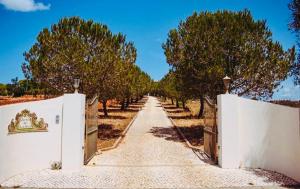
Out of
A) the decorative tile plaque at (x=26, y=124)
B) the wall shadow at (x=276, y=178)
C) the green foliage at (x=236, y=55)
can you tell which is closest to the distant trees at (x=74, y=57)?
the green foliage at (x=236, y=55)

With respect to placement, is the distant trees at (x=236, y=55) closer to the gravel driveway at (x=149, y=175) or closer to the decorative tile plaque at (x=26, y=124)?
the gravel driveway at (x=149, y=175)

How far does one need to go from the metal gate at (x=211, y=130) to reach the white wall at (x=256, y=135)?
0.64 metres

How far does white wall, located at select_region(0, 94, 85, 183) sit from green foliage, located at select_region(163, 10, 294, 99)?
24.7 ft

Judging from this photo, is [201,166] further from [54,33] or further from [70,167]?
[54,33]

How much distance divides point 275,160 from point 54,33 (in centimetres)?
1249

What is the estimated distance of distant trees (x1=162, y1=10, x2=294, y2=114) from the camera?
51.5 feet

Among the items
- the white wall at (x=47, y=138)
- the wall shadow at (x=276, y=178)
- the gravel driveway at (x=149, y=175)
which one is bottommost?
the gravel driveway at (x=149, y=175)

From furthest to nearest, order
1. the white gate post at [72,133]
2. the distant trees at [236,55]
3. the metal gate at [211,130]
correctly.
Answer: the distant trees at [236,55] < the metal gate at [211,130] < the white gate post at [72,133]

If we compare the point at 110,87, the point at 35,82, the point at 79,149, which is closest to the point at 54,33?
the point at 35,82

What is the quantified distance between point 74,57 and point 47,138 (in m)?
7.03

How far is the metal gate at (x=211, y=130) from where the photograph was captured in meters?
11.7

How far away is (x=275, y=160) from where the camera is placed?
9969 mm

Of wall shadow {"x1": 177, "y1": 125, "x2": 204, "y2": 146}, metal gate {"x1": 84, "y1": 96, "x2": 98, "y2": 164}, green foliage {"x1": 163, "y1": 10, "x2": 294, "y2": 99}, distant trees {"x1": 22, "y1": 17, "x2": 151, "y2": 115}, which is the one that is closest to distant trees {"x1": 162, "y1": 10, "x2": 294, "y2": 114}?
green foliage {"x1": 163, "y1": 10, "x2": 294, "y2": 99}

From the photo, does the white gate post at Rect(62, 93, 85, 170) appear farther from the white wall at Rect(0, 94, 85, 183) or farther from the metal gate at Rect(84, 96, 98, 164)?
the metal gate at Rect(84, 96, 98, 164)
